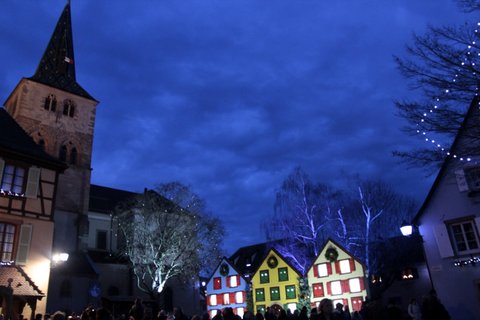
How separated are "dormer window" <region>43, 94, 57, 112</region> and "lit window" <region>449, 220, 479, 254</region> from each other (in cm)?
3571

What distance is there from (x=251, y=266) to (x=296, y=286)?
35.6 ft

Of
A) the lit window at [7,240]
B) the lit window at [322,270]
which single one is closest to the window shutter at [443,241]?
the lit window at [322,270]

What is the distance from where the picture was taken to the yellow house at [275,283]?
40.8 m

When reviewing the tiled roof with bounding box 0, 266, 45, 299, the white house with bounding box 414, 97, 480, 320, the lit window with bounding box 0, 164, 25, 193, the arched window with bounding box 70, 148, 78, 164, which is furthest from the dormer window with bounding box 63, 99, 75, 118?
the white house with bounding box 414, 97, 480, 320

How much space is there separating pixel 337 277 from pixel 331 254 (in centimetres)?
213

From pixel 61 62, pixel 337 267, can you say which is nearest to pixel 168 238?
pixel 337 267

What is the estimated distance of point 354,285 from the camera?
36000mm

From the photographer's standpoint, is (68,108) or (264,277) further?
(264,277)

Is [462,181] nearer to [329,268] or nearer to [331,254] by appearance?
[331,254]

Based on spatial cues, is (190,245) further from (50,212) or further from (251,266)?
(251,266)

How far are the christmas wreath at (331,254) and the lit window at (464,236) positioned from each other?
18543mm

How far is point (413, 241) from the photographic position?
121 ft

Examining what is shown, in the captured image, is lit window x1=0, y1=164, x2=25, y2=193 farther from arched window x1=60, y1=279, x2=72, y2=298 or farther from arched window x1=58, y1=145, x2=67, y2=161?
arched window x1=58, y1=145, x2=67, y2=161

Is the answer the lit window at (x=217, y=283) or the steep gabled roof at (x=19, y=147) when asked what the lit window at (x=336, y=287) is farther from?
the steep gabled roof at (x=19, y=147)
